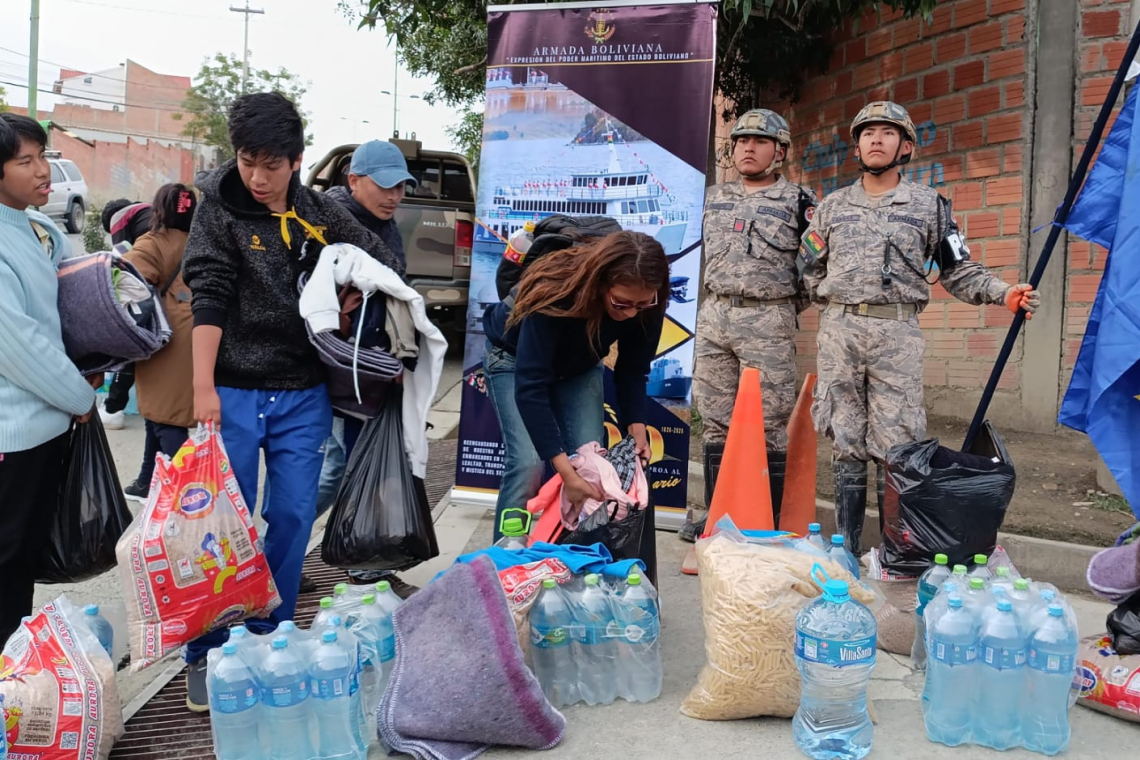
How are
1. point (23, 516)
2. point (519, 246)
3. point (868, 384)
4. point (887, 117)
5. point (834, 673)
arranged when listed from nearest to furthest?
1. point (834, 673)
2. point (23, 516)
3. point (519, 246)
4. point (887, 117)
5. point (868, 384)

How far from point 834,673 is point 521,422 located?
5.45 feet

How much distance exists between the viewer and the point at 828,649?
2660 mm

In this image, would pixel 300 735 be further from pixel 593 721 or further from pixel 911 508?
pixel 911 508

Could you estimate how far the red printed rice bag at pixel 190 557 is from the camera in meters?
2.79

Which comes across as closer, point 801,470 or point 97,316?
point 97,316

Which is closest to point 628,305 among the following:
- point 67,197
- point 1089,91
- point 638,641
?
point 638,641

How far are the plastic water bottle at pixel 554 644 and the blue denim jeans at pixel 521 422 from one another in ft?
2.23

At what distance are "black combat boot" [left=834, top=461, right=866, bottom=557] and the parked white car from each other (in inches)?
803

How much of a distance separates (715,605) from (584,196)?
8.78 ft

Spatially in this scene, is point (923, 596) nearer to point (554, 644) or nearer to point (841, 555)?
point (841, 555)

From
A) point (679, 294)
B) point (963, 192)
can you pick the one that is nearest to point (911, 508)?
point (679, 294)

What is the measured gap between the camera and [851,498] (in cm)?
429

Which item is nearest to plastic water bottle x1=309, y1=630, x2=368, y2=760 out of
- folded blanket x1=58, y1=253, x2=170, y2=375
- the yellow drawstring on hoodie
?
folded blanket x1=58, y1=253, x2=170, y2=375

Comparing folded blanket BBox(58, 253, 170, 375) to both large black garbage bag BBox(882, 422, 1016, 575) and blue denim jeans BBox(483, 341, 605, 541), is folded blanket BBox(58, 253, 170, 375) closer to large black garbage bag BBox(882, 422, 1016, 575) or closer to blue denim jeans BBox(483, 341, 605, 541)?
blue denim jeans BBox(483, 341, 605, 541)
